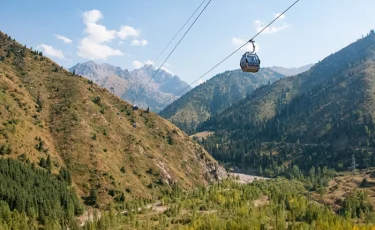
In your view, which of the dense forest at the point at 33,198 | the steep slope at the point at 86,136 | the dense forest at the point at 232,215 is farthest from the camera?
the steep slope at the point at 86,136

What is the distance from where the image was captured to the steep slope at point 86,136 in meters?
112

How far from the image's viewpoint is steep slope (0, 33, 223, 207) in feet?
368

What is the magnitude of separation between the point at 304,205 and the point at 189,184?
59.0 meters

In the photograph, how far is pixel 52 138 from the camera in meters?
125

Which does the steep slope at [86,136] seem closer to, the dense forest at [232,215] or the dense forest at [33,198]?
the dense forest at [33,198]

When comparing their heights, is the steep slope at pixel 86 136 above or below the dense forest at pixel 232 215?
above

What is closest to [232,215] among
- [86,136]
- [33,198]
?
[33,198]

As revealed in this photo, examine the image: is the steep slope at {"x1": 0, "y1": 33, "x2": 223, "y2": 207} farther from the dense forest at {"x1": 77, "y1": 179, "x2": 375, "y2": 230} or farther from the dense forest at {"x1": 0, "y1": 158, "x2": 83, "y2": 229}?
the dense forest at {"x1": 77, "y1": 179, "x2": 375, "y2": 230}

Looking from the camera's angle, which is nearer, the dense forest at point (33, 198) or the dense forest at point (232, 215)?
the dense forest at point (232, 215)

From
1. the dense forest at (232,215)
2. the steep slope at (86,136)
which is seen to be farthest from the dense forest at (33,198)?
the dense forest at (232,215)

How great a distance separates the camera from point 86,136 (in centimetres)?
13062

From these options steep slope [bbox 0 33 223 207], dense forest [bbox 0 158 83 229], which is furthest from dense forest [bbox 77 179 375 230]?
steep slope [bbox 0 33 223 207]

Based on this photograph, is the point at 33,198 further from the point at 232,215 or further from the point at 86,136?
the point at 232,215

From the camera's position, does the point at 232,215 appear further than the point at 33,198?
Yes
